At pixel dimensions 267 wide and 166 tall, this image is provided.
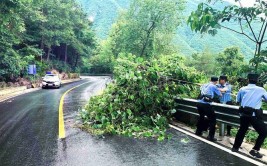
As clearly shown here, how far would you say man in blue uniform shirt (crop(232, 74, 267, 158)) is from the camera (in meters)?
6.27

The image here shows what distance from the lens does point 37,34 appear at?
141 feet

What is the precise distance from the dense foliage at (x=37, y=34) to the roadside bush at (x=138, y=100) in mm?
8683

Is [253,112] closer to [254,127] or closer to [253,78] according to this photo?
[254,127]

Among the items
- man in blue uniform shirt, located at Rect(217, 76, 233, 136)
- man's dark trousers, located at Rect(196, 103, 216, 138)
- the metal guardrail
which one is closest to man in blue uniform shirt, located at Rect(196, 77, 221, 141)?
man's dark trousers, located at Rect(196, 103, 216, 138)

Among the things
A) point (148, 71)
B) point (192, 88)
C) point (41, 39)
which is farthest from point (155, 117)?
point (41, 39)

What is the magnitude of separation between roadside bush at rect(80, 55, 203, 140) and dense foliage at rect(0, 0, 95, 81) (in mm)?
8683

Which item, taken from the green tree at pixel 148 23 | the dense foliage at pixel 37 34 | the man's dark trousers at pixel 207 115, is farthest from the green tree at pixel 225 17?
the green tree at pixel 148 23

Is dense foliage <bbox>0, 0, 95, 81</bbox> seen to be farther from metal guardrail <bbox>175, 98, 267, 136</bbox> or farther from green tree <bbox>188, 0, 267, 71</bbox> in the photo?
green tree <bbox>188, 0, 267, 71</bbox>

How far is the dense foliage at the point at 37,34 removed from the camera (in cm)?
2471

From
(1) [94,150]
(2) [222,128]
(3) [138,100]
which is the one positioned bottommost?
(1) [94,150]

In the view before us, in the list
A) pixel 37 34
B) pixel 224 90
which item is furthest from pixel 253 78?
pixel 37 34

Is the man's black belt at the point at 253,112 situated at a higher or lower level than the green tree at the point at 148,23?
lower

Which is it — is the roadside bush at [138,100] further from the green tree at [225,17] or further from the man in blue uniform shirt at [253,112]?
the green tree at [225,17]

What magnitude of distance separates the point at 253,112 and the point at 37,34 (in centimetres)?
4058
